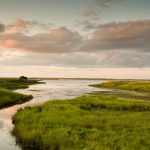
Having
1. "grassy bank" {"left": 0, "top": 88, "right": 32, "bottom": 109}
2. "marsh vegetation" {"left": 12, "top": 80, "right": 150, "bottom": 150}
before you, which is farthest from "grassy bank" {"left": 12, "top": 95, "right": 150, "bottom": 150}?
"grassy bank" {"left": 0, "top": 88, "right": 32, "bottom": 109}

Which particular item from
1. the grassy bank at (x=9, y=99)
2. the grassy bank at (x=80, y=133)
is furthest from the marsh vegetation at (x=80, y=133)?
the grassy bank at (x=9, y=99)

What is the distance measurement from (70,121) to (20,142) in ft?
19.6

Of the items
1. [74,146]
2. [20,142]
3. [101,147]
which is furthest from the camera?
[20,142]

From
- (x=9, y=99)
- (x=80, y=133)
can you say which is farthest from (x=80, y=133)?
(x=9, y=99)

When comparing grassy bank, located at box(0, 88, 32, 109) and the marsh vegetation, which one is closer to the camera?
the marsh vegetation

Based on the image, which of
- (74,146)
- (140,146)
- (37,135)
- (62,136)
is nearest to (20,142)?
(37,135)

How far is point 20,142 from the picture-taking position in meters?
24.8

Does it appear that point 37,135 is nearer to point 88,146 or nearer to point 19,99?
point 88,146

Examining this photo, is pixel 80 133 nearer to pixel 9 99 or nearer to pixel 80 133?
pixel 80 133

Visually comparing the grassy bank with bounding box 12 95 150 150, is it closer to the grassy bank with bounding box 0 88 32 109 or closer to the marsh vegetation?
the marsh vegetation

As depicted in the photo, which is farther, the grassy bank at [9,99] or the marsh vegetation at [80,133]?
the grassy bank at [9,99]

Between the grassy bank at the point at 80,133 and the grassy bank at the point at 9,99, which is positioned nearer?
the grassy bank at the point at 80,133

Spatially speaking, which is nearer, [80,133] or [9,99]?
[80,133]

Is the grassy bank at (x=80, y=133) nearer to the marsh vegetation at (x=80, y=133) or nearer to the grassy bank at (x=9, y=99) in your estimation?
the marsh vegetation at (x=80, y=133)
